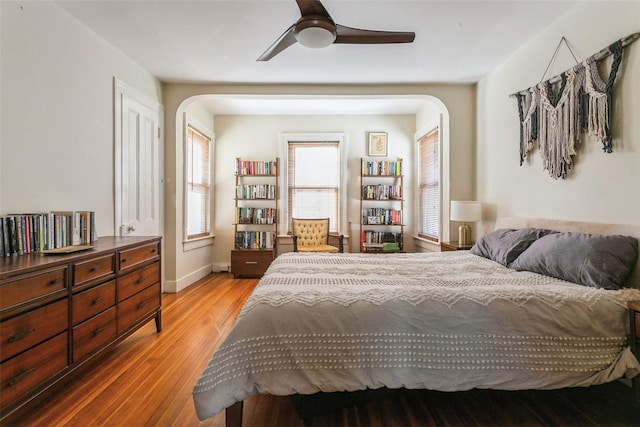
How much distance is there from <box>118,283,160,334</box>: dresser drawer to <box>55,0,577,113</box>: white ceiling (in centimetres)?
226

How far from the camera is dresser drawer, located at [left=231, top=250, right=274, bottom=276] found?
15.4ft

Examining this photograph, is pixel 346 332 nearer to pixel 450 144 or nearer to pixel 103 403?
pixel 103 403

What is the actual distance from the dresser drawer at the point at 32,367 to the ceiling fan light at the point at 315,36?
2.34m

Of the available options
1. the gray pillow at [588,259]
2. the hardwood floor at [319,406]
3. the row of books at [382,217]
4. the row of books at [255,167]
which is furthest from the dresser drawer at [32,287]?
the row of books at [382,217]

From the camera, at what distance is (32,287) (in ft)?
4.98

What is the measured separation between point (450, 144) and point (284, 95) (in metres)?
2.19

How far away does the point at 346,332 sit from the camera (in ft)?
4.55

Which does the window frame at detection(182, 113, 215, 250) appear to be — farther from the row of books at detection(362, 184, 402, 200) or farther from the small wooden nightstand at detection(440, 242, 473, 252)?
the small wooden nightstand at detection(440, 242, 473, 252)

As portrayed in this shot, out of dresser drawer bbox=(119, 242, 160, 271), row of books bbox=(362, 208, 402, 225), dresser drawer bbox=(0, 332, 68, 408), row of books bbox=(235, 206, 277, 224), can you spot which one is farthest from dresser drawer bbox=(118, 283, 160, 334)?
row of books bbox=(362, 208, 402, 225)

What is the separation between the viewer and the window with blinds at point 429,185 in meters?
4.44

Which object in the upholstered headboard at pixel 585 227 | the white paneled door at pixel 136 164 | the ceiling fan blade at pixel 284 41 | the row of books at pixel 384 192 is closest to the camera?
the upholstered headboard at pixel 585 227

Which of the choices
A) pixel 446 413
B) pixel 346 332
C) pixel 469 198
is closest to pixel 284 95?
pixel 469 198

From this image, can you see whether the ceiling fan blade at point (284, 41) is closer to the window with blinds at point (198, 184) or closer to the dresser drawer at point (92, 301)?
the dresser drawer at point (92, 301)

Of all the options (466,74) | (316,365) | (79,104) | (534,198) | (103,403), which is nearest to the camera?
(316,365)
